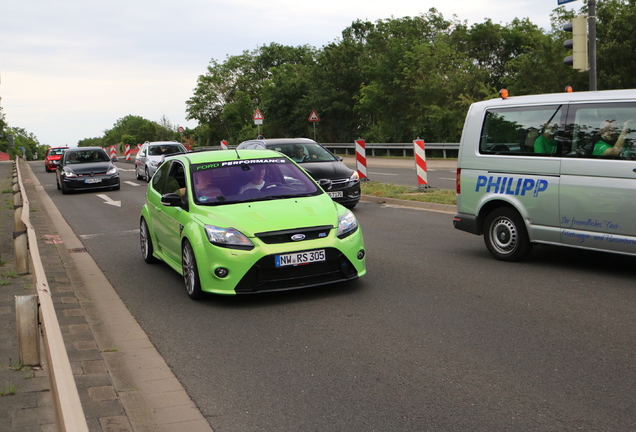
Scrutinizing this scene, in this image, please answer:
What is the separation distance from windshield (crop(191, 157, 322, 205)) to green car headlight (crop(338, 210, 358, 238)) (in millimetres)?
660

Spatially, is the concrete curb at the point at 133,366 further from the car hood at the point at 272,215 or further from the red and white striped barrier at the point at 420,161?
the red and white striped barrier at the point at 420,161

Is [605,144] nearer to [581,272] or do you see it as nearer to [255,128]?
[581,272]

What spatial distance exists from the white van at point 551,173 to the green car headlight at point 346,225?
2.30 meters

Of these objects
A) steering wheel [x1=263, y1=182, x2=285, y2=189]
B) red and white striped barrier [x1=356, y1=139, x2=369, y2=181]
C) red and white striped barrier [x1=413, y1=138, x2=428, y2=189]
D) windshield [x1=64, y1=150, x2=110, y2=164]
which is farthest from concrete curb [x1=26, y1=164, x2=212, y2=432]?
windshield [x1=64, y1=150, x2=110, y2=164]

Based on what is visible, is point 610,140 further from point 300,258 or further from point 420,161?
point 420,161

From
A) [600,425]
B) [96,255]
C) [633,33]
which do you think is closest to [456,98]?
[633,33]

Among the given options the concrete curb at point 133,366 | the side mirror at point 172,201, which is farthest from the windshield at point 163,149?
the side mirror at point 172,201

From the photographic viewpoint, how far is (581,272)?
816cm

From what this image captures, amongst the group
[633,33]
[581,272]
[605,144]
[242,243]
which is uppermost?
[633,33]

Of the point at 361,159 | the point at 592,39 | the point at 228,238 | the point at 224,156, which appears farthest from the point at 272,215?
the point at 361,159

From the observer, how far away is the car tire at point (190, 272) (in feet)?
24.2

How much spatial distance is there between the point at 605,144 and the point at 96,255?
722 cm

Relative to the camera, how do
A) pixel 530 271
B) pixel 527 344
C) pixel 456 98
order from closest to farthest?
pixel 527 344 < pixel 530 271 < pixel 456 98

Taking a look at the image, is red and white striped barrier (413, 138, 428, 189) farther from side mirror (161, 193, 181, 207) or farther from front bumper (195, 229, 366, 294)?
front bumper (195, 229, 366, 294)
